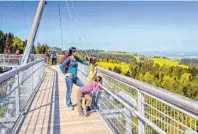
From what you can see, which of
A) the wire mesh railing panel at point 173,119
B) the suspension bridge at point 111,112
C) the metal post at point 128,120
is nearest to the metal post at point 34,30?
the suspension bridge at point 111,112

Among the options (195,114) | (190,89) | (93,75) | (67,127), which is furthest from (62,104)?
(190,89)

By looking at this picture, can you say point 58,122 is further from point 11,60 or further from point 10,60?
point 10,60

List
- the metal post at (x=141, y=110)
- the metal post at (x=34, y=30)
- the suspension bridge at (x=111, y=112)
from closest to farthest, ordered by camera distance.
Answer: the suspension bridge at (x=111, y=112), the metal post at (x=141, y=110), the metal post at (x=34, y=30)

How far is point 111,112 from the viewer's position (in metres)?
5.76

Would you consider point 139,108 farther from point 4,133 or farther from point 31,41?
point 31,41

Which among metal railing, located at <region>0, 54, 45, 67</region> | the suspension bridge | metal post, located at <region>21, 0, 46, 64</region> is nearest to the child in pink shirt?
the suspension bridge

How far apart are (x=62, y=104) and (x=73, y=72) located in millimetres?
1371

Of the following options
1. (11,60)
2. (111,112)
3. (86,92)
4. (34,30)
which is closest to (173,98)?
(111,112)

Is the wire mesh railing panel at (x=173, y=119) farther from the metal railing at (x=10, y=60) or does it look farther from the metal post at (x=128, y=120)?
the metal railing at (x=10, y=60)

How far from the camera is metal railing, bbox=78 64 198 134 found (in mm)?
2230

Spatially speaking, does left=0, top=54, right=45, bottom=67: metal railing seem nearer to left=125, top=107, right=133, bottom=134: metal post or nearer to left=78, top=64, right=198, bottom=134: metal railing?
left=78, top=64, right=198, bottom=134: metal railing

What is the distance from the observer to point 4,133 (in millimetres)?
4730

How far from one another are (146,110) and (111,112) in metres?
2.10

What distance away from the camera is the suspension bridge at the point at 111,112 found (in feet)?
8.02
